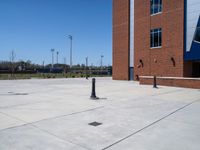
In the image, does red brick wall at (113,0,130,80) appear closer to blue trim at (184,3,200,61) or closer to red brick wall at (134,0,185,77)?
red brick wall at (134,0,185,77)

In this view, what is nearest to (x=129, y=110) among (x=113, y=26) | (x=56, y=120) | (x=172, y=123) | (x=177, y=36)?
(x=172, y=123)

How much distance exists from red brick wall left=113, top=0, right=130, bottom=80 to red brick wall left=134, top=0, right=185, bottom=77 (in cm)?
186

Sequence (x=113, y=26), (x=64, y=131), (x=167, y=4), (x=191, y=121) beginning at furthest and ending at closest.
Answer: (x=113, y=26), (x=167, y=4), (x=191, y=121), (x=64, y=131)

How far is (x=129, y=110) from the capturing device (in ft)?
27.1

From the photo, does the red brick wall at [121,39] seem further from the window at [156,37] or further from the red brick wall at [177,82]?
the red brick wall at [177,82]

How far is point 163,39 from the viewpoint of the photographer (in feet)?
85.8

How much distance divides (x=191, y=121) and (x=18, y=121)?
5470 mm

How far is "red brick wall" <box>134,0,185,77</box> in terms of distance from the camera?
80.4ft

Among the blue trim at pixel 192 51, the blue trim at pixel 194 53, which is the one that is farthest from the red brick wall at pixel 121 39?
the blue trim at pixel 194 53

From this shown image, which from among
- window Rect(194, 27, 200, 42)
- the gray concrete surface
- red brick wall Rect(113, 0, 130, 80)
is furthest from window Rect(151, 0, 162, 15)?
the gray concrete surface

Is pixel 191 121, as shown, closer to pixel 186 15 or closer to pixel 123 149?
pixel 123 149

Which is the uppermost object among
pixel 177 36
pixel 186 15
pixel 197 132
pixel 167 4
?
pixel 167 4

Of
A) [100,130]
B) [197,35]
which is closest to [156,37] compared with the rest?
[197,35]

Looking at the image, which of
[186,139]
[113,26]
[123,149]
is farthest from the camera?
[113,26]
